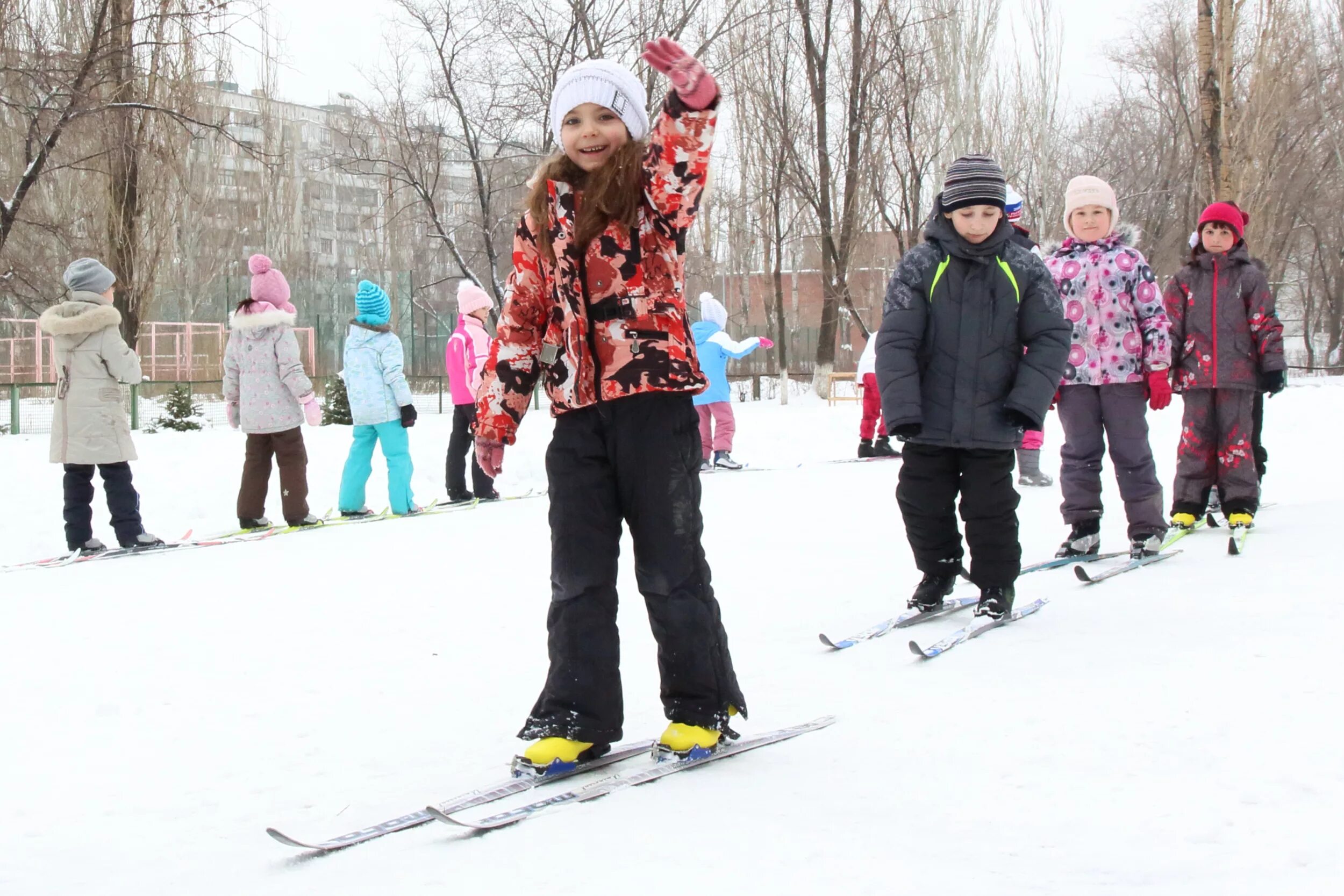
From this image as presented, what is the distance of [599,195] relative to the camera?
2752 millimetres

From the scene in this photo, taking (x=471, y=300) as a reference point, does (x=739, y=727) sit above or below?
below

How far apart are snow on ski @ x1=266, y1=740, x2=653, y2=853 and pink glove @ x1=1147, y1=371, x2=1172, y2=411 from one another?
144 inches

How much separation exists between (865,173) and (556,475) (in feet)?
80.0

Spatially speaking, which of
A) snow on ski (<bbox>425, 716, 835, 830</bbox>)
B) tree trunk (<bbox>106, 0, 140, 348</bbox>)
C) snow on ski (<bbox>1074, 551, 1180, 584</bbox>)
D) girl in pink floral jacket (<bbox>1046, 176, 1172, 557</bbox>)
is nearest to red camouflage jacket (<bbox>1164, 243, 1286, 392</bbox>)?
girl in pink floral jacket (<bbox>1046, 176, 1172, 557</bbox>)

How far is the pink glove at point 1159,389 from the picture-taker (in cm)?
554

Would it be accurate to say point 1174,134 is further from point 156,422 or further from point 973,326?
point 973,326

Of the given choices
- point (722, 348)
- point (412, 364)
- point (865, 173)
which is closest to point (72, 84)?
point (722, 348)

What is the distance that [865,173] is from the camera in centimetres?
2597

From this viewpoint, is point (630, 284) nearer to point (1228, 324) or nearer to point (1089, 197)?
point (1089, 197)

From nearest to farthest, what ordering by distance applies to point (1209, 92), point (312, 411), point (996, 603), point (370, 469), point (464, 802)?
point (464, 802), point (996, 603), point (312, 411), point (370, 469), point (1209, 92)

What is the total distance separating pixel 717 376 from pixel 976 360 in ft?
26.2

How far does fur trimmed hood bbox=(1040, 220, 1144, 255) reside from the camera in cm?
579

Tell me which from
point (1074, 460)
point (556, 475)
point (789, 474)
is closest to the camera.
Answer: point (556, 475)

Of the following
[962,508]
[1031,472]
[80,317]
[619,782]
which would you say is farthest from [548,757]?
[1031,472]
